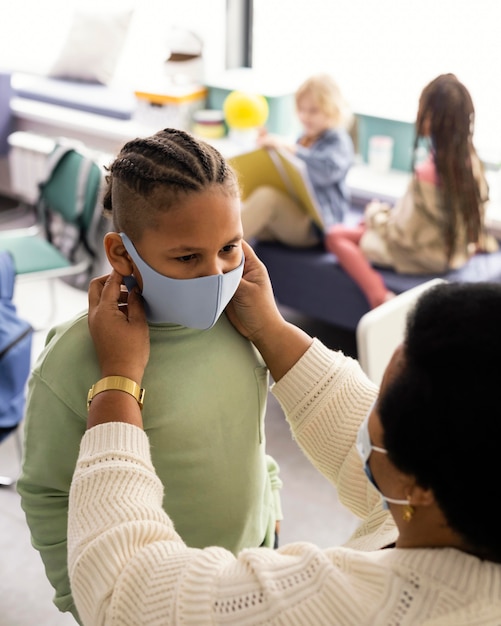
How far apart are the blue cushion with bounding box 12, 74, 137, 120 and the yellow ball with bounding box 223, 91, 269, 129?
704mm

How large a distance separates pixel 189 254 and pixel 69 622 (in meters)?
1.46

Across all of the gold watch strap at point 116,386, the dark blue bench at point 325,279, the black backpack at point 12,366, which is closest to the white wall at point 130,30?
the dark blue bench at point 325,279

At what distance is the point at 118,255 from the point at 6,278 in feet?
4.46

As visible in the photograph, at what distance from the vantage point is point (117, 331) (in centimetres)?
102

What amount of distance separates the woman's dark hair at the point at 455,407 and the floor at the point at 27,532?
1.59 m

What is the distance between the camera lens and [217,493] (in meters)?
1.15

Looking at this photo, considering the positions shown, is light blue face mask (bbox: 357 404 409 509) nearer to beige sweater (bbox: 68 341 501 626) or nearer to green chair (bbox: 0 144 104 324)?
beige sweater (bbox: 68 341 501 626)

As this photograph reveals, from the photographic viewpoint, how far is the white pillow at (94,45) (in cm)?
483

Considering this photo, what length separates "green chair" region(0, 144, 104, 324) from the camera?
3051 mm

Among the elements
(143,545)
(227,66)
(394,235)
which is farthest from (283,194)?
(143,545)

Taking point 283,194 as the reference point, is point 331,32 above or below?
above

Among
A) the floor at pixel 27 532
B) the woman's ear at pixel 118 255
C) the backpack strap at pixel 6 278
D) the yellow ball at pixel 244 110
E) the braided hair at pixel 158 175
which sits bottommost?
the floor at pixel 27 532

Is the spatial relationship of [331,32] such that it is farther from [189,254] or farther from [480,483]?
[480,483]

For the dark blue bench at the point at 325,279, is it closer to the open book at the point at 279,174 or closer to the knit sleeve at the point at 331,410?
the open book at the point at 279,174
